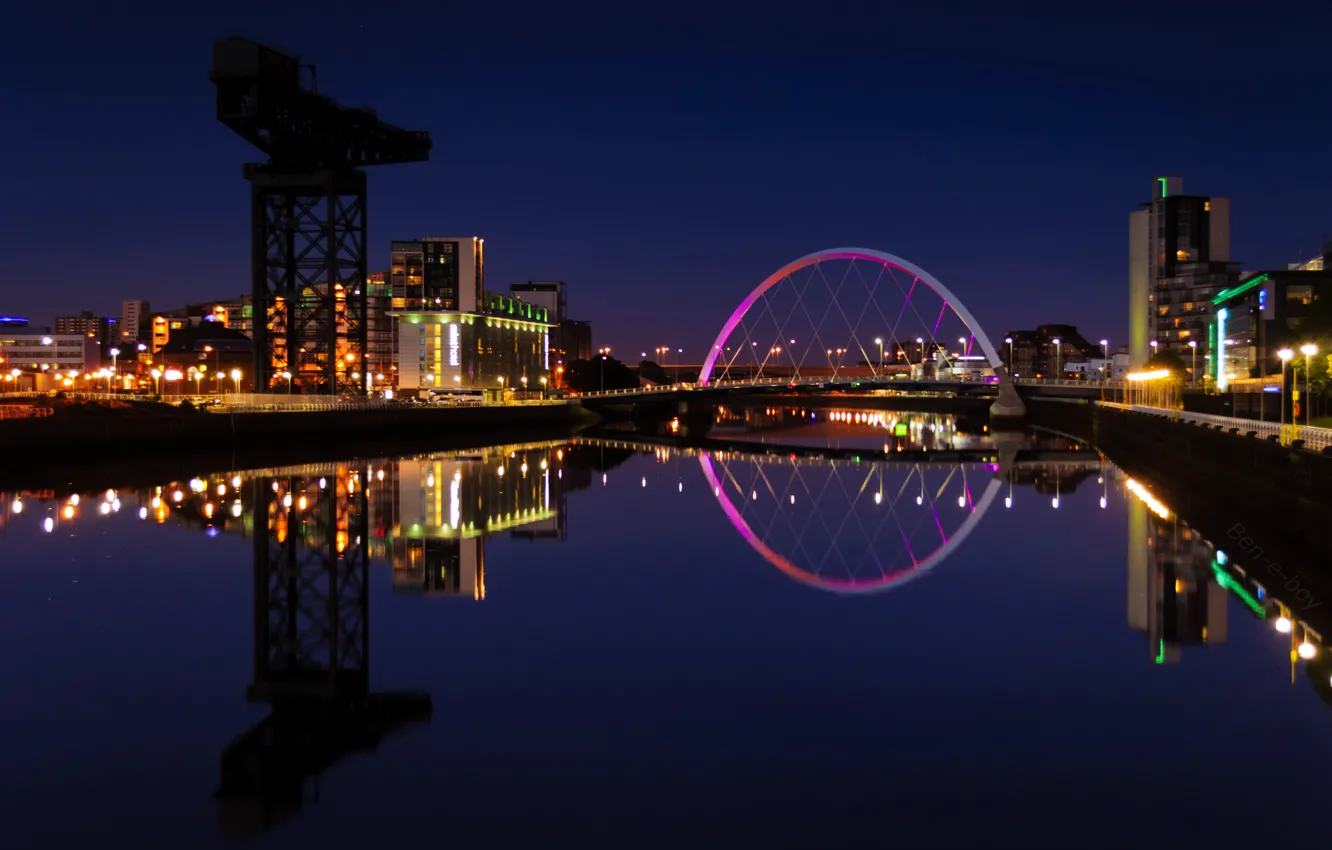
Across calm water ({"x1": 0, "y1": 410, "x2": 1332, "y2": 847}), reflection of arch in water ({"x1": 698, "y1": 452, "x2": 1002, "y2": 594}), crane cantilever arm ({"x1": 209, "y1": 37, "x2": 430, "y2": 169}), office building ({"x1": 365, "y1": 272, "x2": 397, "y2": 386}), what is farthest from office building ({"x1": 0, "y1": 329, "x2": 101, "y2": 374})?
calm water ({"x1": 0, "y1": 410, "x2": 1332, "y2": 847})

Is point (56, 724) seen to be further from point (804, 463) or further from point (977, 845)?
point (804, 463)

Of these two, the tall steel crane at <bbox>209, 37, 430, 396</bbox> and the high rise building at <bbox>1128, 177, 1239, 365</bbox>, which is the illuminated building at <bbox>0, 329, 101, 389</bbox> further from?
the high rise building at <bbox>1128, 177, 1239, 365</bbox>

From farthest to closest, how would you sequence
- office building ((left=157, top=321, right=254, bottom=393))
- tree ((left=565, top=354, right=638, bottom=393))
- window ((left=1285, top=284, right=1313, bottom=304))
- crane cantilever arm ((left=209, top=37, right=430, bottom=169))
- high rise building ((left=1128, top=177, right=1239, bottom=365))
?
tree ((left=565, top=354, right=638, bottom=393)) → office building ((left=157, top=321, right=254, bottom=393)) → high rise building ((left=1128, top=177, right=1239, bottom=365)) → window ((left=1285, top=284, right=1313, bottom=304)) → crane cantilever arm ((left=209, top=37, right=430, bottom=169))

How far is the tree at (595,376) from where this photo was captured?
132 m

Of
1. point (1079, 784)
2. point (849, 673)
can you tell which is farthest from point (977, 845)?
point (849, 673)

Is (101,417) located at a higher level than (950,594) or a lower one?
higher

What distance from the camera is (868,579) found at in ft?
65.3

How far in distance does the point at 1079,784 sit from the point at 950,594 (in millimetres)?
8984

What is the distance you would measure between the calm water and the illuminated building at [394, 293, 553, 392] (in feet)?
283

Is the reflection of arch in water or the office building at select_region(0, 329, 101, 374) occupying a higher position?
the office building at select_region(0, 329, 101, 374)

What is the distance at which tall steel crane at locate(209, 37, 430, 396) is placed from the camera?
145 ft

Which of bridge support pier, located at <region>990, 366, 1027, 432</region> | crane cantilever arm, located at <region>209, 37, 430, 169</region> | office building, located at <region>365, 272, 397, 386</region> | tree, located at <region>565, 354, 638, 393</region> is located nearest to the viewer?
crane cantilever arm, located at <region>209, 37, 430, 169</region>

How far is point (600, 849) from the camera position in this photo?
772 cm

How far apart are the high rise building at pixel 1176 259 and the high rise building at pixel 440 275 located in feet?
211
